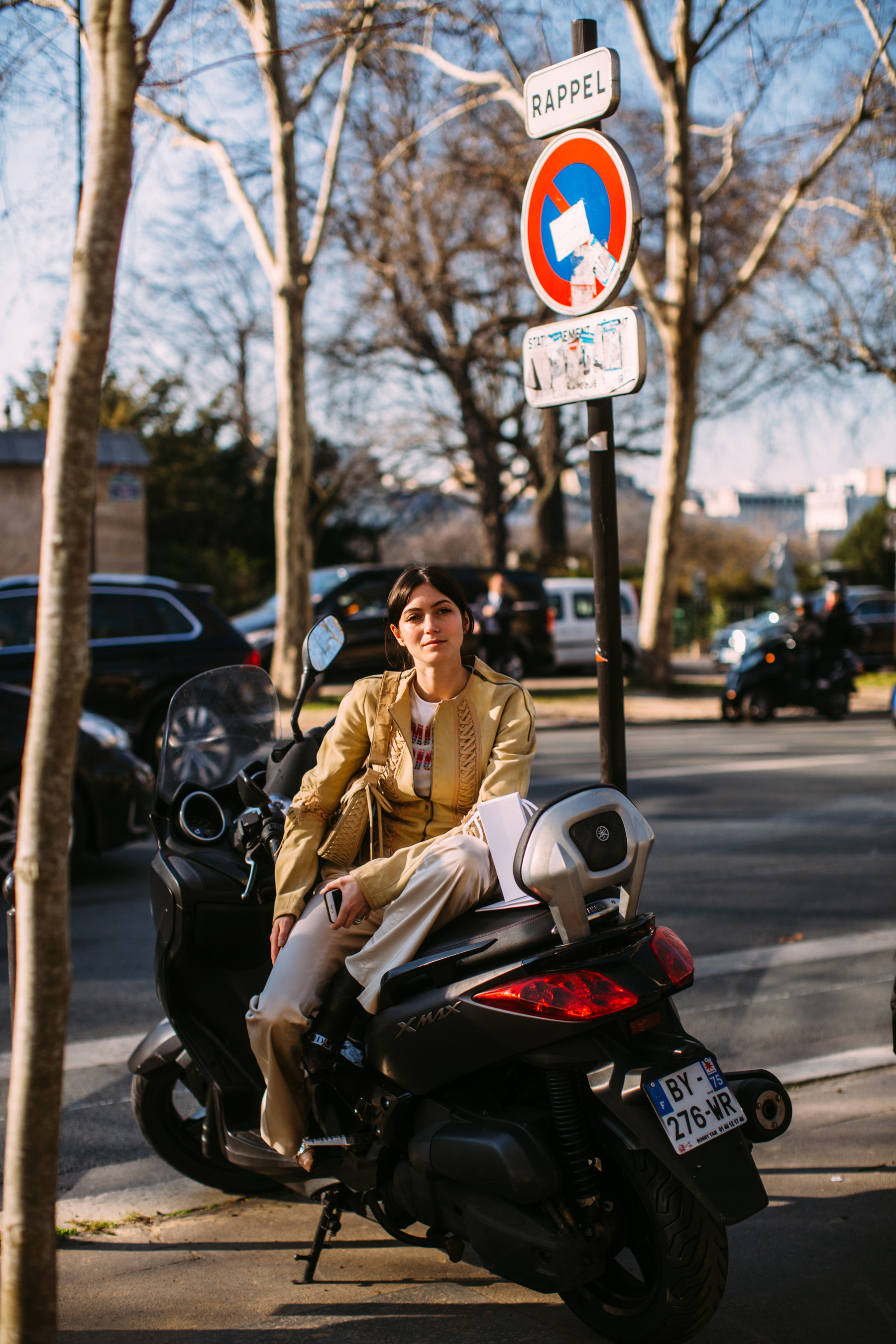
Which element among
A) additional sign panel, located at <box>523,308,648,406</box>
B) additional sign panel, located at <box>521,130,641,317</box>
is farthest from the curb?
additional sign panel, located at <box>521,130,641,317</box>

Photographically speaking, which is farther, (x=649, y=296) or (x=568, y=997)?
(x=649, y=296)

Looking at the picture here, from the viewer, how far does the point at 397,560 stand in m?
57.1

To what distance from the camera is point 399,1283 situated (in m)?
2.97

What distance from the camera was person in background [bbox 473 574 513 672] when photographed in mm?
17609

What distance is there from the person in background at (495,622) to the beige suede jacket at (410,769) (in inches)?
550

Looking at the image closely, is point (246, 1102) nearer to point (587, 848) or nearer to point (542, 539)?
point (587, 848)

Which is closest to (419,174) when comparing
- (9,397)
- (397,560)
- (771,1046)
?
(9,397)

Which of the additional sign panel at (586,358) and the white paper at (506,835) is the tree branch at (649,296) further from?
the white paper at (506,835)

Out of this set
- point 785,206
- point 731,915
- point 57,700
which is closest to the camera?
point 57,700

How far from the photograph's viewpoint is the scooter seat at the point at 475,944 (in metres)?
2.67

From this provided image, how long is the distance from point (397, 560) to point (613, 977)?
180 ft

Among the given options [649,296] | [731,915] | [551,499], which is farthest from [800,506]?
[731,915]

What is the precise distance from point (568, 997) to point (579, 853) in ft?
0.98

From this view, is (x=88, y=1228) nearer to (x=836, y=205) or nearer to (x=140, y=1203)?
(x=140, y=1203)
